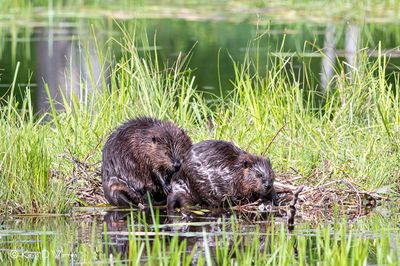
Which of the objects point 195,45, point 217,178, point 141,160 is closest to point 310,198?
point 217,178

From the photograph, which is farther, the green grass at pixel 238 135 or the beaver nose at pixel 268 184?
the green grass at pixel 238 135

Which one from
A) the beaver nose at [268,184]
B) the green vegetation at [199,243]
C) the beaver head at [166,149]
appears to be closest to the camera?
the green vegetation at [199,243]

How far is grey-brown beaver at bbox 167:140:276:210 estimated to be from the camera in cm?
759

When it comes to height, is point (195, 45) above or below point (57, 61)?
above

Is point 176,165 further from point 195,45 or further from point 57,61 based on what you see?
point 57,61

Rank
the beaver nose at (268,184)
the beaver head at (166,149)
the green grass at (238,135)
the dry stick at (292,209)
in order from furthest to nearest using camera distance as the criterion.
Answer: the beaver head at (166,149), the green grass at (238,135), the beaver nose at (268,184), the dry stick at (292,209)

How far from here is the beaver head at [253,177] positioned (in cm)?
748

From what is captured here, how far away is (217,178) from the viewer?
7.62m

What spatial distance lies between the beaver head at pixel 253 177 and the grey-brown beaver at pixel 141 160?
0.43 m

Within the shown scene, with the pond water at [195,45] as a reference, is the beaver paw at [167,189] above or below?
above

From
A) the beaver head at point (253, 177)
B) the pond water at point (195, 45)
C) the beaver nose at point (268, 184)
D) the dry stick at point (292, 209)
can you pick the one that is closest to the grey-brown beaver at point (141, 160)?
the beaver head at point (253, 177)

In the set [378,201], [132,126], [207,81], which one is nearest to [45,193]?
[132,126]

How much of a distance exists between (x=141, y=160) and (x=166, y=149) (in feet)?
0.66

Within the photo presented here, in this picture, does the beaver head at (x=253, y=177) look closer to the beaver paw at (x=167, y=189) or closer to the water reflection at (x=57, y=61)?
the beaver paw at (x=167, y=189)
